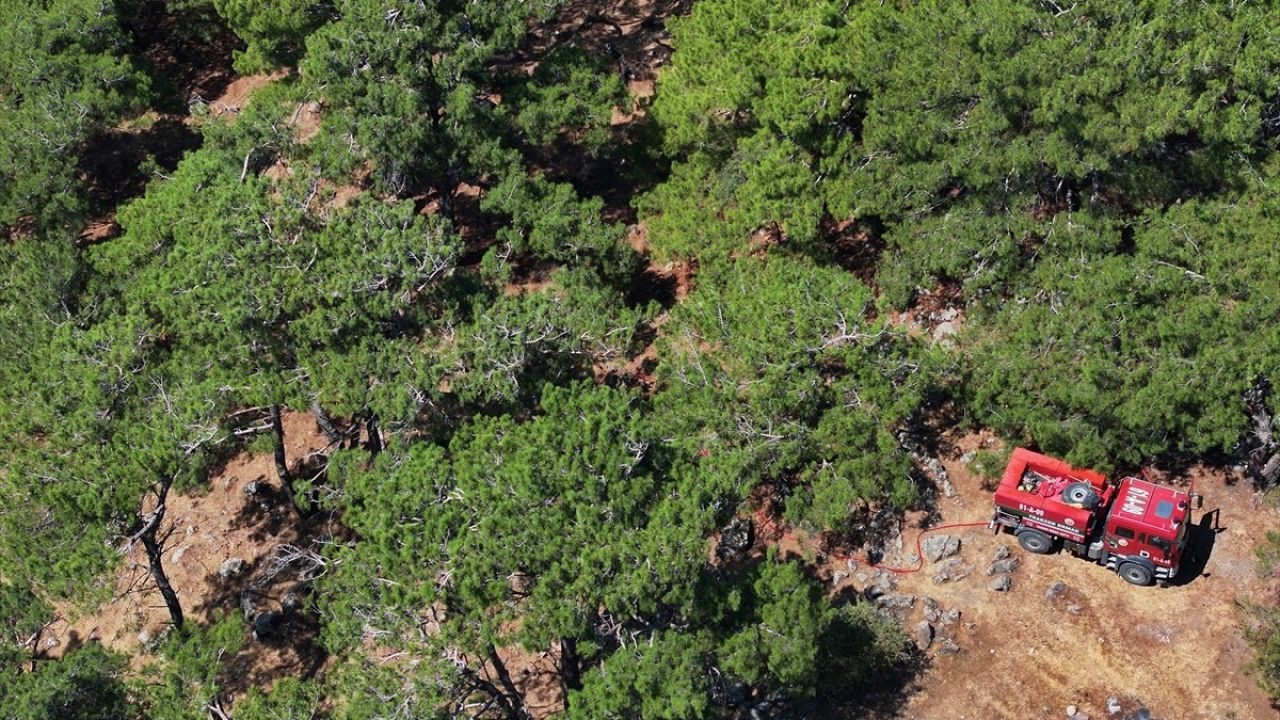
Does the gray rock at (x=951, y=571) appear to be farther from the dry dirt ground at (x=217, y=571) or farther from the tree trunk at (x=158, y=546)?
the tree trunk at (x=158, y=546)

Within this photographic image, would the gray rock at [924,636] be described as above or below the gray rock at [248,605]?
above

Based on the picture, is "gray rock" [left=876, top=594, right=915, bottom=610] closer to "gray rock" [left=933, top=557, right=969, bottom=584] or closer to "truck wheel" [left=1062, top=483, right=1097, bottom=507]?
"gray rock" [left=933, top=557, right=969, bottom=584]

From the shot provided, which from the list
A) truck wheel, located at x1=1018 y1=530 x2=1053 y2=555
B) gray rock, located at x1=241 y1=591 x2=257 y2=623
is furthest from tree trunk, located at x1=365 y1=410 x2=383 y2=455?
truck wheel, located at x1=1018 y1=530 x2=1053 y2=555

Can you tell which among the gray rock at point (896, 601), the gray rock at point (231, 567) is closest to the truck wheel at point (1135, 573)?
the gray rock at point (896, 601)

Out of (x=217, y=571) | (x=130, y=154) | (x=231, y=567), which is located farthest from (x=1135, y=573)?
(x=130, y=154)

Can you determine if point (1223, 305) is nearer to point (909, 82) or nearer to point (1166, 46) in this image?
point (1166, 46)
